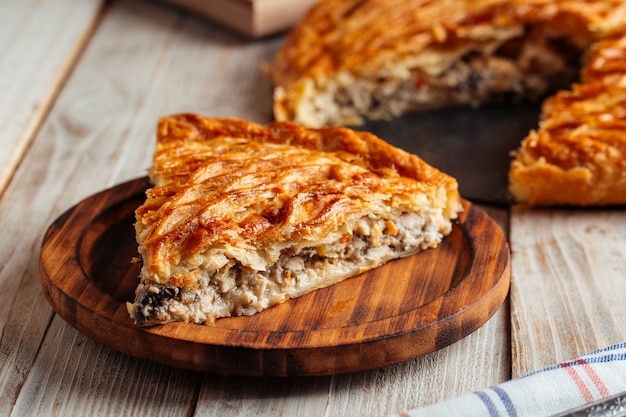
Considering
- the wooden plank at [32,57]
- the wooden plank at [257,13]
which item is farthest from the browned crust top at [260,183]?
the wooden plank at [257,13]

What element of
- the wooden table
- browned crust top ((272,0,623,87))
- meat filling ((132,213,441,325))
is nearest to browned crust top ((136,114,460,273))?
meat filling ((132,213,441,325))

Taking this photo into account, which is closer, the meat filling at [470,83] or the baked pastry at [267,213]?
the baked pastry at [267,213]

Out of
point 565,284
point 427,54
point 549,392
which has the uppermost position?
point 427,54

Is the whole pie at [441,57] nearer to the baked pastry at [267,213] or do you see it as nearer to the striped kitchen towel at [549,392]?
the baked pastry at [267,213]

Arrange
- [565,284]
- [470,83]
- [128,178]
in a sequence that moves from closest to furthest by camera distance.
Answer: [565,284], [128,178], [470,83]

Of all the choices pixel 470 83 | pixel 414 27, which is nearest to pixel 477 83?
pixel 470 83

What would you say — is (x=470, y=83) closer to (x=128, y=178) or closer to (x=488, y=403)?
(x=128, y=178)

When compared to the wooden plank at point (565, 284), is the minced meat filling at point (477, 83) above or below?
above

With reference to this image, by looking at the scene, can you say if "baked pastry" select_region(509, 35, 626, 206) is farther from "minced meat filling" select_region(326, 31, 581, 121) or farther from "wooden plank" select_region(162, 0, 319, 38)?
"wooden plank" select_region(162, 0, 319, 38)
